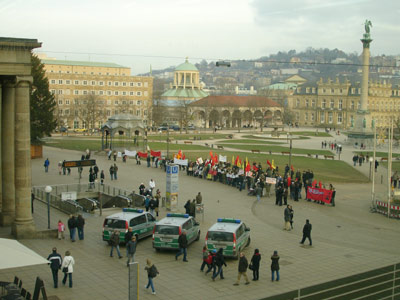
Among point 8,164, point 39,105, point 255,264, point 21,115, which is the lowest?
point 255,264

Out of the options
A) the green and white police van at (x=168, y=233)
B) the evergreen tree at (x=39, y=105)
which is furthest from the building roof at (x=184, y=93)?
the green and white police van at (x=168, y=233)

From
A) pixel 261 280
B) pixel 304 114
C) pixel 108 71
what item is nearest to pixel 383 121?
pixel 304 114

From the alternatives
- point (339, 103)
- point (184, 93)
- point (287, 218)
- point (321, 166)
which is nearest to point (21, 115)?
point (287, 218)

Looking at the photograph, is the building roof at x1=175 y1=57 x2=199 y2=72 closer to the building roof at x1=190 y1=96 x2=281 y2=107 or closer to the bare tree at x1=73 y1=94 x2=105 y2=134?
the building roof at x1=190 y1=96 x2=281 y2=107

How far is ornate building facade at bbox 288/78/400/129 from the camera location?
5239 inches

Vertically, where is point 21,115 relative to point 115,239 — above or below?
above

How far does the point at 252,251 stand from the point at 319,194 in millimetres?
13178

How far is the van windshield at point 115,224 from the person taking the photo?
22.0 meters

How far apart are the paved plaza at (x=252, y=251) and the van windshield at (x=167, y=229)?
100cm

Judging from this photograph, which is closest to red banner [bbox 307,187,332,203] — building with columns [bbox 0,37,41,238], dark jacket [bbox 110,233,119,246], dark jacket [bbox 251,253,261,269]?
dark jacket [bbox 251,253,261,269]

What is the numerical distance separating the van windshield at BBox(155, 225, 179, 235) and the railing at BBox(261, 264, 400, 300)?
8642mm

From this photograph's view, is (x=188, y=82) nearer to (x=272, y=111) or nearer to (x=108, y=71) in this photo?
(x=108, y=71)

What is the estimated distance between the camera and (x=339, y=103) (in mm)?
139000

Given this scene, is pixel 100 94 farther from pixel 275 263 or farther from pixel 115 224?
pixel 275 263
